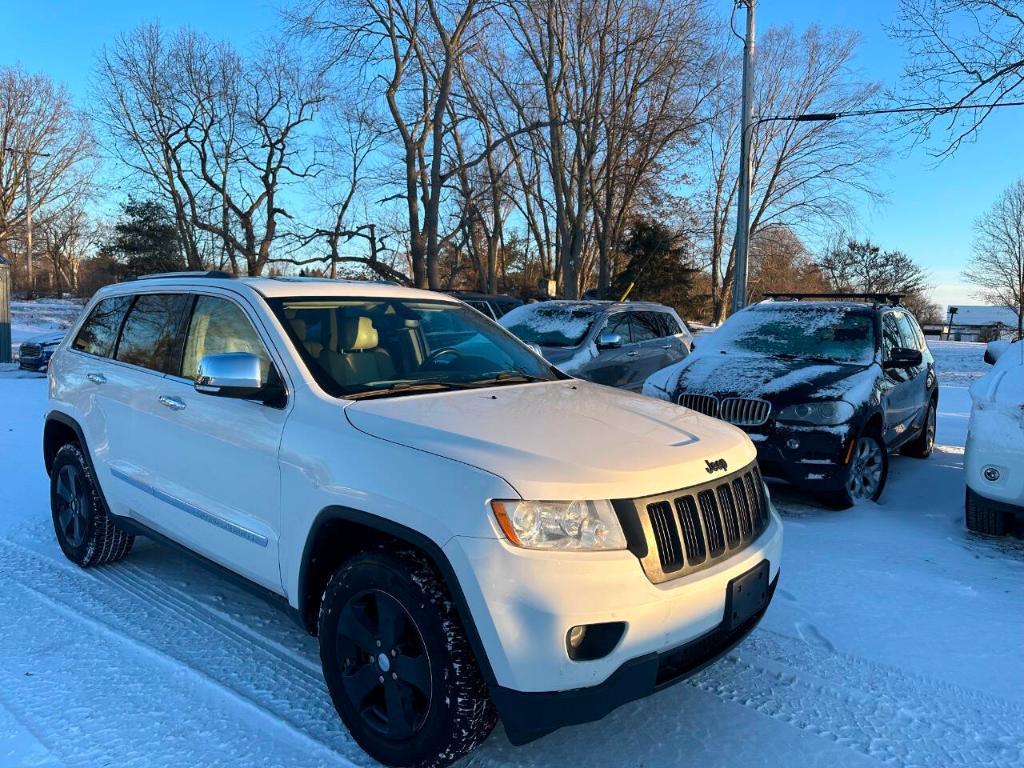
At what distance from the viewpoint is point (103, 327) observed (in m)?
4.41

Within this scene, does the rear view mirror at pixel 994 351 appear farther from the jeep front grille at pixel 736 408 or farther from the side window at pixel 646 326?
the side window at pixel 646 326

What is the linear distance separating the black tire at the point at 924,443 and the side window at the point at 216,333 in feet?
23.5

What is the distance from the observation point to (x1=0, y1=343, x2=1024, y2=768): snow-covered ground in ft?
8.73

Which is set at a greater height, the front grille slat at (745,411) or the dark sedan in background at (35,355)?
the front grille slat at (745,411)

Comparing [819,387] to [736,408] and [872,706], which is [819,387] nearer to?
[736,408]

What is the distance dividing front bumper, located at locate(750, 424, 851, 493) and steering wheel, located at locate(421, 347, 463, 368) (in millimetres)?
2907

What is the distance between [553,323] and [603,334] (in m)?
1.37

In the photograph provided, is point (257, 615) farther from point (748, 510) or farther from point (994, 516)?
point (994, 516)

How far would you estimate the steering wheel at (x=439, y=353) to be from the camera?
3.49 metres

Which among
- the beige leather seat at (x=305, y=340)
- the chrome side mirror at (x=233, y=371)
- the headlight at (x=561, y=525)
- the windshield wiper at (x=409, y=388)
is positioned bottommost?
the headlight at (x=561, y=525)

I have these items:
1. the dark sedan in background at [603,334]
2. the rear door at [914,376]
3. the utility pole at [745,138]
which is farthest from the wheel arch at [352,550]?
the utility pole at [745,138]

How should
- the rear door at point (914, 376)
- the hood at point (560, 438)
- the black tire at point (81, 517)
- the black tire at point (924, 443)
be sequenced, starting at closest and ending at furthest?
the hood at point (560, 438), the black tire at point (81, 517), the rear door at point (914, 376), the black tire at point (924, 443)

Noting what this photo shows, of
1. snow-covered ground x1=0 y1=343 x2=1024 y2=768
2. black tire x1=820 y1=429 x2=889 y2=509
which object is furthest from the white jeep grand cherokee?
black tire x1=820 y1=429 x2=889 y2=509

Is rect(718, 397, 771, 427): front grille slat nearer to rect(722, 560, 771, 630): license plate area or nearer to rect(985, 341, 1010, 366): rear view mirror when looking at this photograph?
rect(985, 341, 1010, 366): rear view mirror
